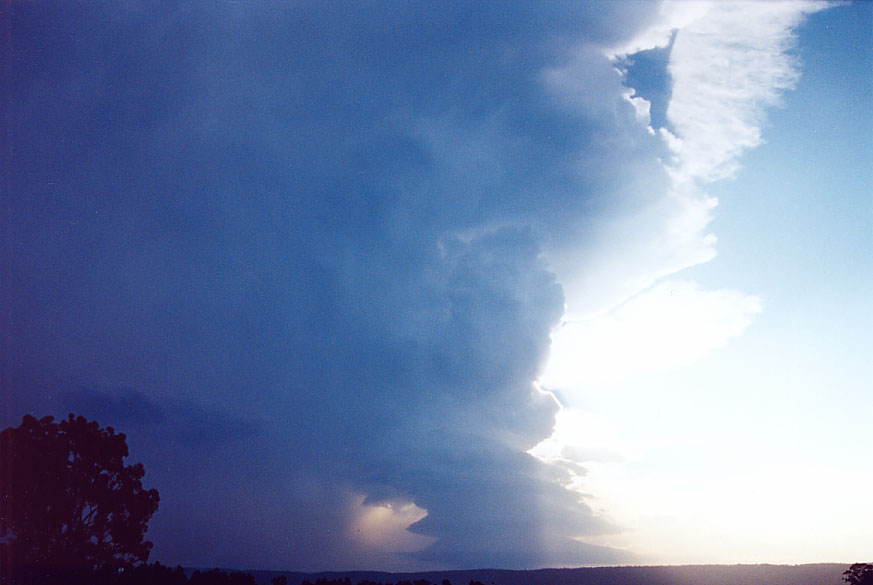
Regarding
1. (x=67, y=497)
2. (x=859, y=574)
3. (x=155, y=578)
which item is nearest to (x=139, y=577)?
(x=155, y=578)

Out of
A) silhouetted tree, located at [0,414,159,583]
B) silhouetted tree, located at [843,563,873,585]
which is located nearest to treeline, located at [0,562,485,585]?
silhouetted tree, located at [0,414,159,583]

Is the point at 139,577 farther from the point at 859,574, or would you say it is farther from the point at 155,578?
the point at 859,574

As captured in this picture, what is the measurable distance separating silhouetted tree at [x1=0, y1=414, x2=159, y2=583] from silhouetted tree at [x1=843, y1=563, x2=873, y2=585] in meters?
53.9

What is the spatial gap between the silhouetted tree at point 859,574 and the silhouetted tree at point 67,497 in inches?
2123

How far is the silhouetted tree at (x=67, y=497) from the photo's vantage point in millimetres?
37531

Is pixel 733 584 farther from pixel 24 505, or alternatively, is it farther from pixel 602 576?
pixel 24 505

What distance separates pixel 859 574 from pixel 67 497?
59.1 metres

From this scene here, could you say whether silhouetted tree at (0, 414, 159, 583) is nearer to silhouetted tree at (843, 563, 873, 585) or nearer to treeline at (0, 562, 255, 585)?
treeline at (0, 562, 255, 585)

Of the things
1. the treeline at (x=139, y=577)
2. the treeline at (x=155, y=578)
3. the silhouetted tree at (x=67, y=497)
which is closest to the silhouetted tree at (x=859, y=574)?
the treeline at (x=155, y=578)

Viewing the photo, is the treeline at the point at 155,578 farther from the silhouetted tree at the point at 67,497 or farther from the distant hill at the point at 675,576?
the distant hill at the point at 675,576

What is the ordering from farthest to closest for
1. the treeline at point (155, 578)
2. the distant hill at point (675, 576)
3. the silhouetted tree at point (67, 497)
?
the distant hill at point (675, 576), the silhouetted tree at point (67, 497), the treeline at point (155, 578)

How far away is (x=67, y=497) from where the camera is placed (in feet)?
129

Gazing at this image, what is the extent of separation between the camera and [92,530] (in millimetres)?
Answer: 40281

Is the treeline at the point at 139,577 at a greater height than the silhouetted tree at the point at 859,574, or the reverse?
the treeline at the point at 139,577
